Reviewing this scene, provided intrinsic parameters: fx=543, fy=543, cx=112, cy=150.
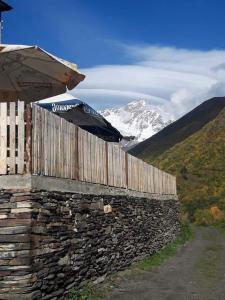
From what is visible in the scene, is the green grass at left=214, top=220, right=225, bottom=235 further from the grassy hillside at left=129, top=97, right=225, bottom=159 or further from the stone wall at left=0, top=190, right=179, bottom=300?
the grassy hillside at left=129, top=97, right=225, bottom=159

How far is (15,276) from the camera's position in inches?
308

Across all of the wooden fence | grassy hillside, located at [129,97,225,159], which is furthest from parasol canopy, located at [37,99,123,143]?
grassy hillside, located at [129,97,225,159]

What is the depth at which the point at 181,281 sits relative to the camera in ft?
42.6

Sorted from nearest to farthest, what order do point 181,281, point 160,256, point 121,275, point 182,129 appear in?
point 121,275 < point 181,281 < point 160,256 < point 182,129

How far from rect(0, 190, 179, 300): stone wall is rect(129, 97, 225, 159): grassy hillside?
61.6 metres

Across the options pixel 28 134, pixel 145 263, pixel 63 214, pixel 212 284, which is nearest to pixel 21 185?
pixel 28 134

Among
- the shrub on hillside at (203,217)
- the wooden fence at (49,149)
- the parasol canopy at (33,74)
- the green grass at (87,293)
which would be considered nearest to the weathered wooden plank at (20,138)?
the wooden fence at (49,149)

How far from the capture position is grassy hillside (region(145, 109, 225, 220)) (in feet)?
151

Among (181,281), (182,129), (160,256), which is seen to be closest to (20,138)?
(181,281)

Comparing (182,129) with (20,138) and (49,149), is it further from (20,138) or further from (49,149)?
(20,138)

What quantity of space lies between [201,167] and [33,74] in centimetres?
4402

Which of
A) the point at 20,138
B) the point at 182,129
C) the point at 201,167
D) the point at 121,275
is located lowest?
the point at 121,275

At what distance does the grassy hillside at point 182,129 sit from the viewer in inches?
3140

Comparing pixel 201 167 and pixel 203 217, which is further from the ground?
pixel 201 167
